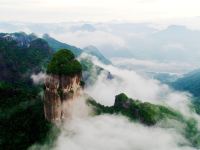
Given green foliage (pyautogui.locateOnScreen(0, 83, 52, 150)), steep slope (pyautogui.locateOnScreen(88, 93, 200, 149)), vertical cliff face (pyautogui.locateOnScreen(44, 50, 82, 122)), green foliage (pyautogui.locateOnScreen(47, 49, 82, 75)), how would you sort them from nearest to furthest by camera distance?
green foliage (pyautogui.locateOnScreen(0, 83, 52, 150)) → vertical cliff face (pyautogui.locateOnScreen(44, 50, 82, 122)) → green foliage (pyautogui.locateOnScreen(47, 49, 82, 75)) → steep slope (pyautogui.locateOnScreen(88, 93, 200, 149))

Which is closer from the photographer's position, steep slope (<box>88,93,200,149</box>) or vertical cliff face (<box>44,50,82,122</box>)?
vertical cliff face (<box>44,50,82,122</box>)

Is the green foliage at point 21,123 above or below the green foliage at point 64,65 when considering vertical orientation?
below

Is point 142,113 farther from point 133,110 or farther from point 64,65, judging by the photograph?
point 64,65

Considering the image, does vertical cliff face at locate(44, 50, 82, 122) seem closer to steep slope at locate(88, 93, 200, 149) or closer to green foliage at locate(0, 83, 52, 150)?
green foliage at locate(0, 83, 52, 150)

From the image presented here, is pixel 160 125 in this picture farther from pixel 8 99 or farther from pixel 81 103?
pixel 8 99

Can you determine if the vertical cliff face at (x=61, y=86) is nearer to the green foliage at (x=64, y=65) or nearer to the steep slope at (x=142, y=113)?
the green foliage at (x=64, y=65)

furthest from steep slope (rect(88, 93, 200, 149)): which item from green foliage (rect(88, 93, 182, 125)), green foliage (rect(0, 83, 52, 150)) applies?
green foliage (rect(0, 83, 52, 150))

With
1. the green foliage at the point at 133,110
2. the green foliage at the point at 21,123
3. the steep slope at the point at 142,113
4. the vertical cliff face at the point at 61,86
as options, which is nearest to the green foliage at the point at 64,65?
the vertical cliff face at the point at 61,86

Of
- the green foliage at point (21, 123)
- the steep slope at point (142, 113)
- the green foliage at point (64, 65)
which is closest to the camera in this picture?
the green foliage at point (21, 123)

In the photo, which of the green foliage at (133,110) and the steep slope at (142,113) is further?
the steep slope at (142,113)
